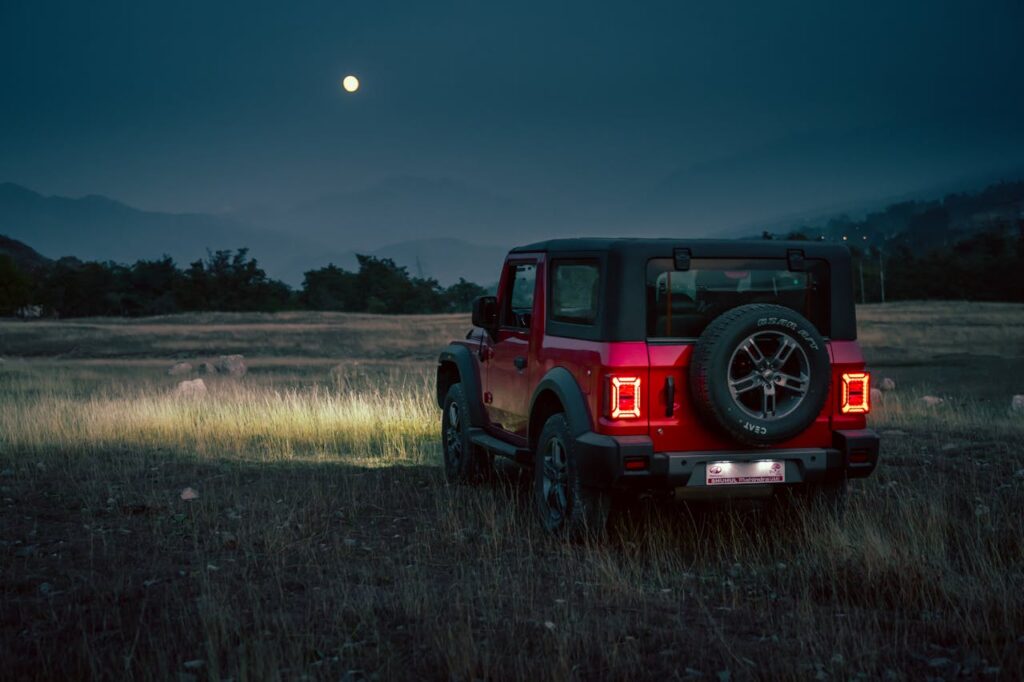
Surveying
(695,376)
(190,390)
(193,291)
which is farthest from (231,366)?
(193,291)

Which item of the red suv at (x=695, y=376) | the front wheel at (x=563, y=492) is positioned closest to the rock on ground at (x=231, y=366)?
the front wheel at (x=563, y=492)

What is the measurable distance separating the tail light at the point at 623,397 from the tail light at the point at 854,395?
59.2 inches

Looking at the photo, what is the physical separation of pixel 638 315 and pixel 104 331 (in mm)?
40213

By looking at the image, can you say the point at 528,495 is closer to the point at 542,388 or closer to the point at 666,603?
the point at 542,388

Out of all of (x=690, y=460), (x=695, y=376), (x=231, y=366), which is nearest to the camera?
(x=695, y=376)

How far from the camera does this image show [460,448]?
1005 cm

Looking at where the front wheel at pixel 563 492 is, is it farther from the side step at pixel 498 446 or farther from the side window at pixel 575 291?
the side window at pixel 575 291

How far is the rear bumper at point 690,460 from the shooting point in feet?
22.6

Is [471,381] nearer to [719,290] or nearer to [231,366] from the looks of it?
[719,290]

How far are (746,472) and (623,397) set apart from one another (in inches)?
38.1

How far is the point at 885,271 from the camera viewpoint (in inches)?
4587

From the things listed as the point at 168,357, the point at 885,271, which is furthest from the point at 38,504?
the point at 885,271

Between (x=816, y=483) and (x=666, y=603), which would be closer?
(x=666, y=603)

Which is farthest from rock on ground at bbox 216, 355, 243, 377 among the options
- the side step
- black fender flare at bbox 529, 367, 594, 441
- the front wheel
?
black fender flare at bbox 529, 367, 594, 441
